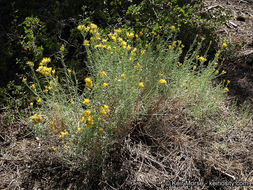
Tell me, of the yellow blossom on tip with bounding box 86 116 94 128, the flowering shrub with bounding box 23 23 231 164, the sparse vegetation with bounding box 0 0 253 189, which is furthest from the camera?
the sparse vegetation with bounding box 0 0 253 189

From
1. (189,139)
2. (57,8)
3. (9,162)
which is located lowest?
(9,162)

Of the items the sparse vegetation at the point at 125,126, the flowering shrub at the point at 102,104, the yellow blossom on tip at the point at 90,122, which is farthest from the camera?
the sparse vegetation at the point at 125,126

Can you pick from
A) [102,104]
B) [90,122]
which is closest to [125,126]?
[102,104]

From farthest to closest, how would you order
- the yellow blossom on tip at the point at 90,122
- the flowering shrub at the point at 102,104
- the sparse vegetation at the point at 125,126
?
the sparse vegetation at the point at 125,126, the flowering shrub at the point at 102,104, the yellow blossom on tip at the point at 90,122

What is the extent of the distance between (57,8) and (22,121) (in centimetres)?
171

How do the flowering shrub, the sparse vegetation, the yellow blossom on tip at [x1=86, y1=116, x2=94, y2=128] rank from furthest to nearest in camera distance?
the sparse vegetation < the flowering shrub < the yellow blossom on tip at [x1=86, y1=116, x2=94, y2=128]

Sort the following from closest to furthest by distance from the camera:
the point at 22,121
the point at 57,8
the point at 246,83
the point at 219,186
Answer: the point at 219,186, the point at 22,121, the point at 57,8, the point at 246,83

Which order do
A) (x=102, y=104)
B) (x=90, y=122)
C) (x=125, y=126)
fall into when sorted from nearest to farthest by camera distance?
1. (x=90, y=122)
2. (x=102, y=104)
3. (x=125, y=126)

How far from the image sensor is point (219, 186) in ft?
6.88

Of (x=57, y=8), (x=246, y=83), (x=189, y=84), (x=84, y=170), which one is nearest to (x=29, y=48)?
(x=57, y=8)

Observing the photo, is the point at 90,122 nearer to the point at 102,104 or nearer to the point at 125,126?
the point at 102,104

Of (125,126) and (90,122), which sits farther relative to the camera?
(125,126)

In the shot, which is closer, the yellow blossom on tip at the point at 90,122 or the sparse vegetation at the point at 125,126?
the yellow blossom on tip at the point at 90,122

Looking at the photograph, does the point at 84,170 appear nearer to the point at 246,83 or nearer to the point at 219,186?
the point at 219,186
